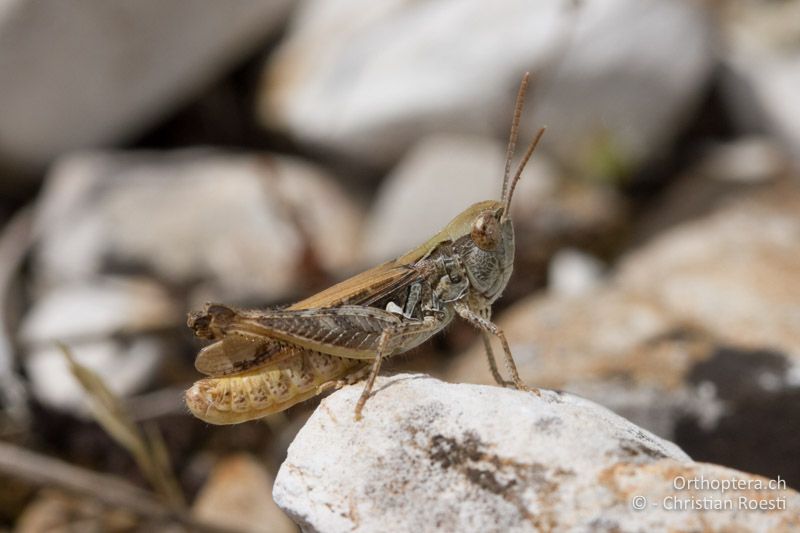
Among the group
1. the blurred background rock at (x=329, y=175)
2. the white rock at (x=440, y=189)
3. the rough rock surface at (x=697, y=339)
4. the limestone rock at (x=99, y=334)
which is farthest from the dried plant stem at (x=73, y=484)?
the white rock at (x=440, y=189)

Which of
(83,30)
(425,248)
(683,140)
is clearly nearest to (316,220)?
(83,30)

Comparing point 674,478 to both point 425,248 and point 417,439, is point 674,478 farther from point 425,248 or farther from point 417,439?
point 425,248

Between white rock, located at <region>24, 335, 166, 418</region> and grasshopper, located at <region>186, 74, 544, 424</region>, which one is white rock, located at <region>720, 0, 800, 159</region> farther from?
white rock, located at <region>24, 335, 166, 418</region>

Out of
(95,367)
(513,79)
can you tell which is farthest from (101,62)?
(513,79)

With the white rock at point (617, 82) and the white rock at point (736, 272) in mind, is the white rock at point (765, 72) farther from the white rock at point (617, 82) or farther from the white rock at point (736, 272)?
the white rock at point (736, 272)

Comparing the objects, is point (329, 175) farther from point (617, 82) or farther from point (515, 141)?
point (515, 141)

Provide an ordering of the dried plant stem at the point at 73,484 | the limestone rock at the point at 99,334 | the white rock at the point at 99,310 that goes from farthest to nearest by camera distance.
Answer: the white rock at the point at 99,310
the limestone rock at the point at 99,334
the dried plant stem at the point at 73,484
